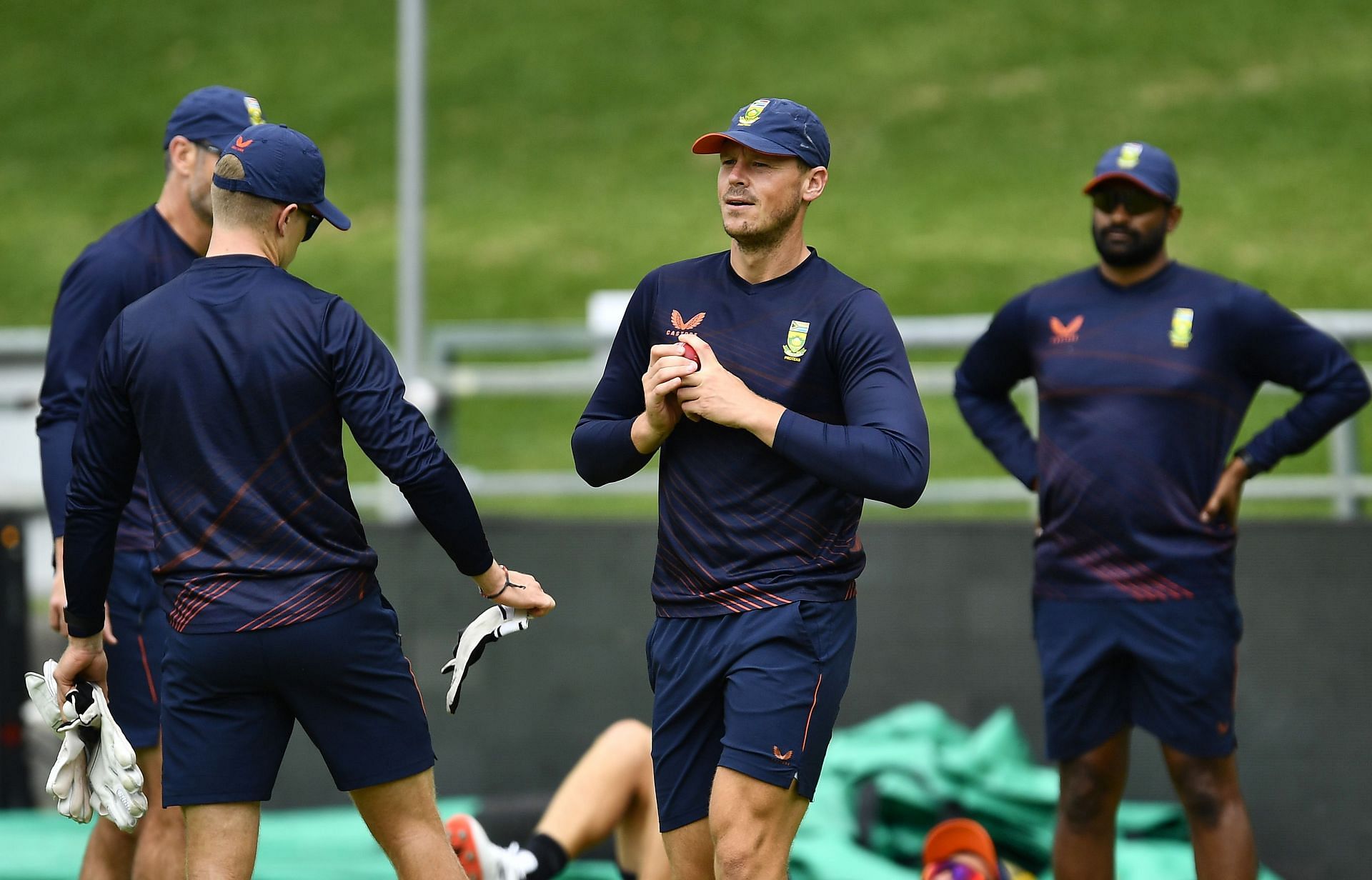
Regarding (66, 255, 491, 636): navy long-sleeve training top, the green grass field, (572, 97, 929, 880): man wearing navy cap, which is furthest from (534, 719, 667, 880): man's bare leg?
the green grass field

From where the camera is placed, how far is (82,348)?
4.75 m

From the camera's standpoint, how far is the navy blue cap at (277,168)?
13.1ft

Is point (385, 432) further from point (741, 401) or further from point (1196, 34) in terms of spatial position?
point (1196, 34)

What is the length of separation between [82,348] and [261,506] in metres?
1.14

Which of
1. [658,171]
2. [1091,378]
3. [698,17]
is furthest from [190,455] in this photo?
[698,17]

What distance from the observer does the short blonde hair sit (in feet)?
13.1

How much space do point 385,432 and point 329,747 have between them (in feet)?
2.45

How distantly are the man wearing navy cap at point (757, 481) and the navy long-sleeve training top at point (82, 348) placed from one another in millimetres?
1408

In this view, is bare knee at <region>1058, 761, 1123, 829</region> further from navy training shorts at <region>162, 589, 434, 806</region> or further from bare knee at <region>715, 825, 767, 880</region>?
navy training shorts at <region>162, 589, 434, 806</region>

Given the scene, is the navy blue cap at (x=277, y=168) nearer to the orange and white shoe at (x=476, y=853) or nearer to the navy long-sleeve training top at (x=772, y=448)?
the navy long-sleeve training top at (x=772, y=448)

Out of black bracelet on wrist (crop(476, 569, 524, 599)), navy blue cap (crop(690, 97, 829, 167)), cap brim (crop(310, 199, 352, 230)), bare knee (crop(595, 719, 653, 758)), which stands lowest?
bare knee (crop(595, 719, 653, 758))

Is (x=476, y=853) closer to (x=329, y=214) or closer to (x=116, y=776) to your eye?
(x=116, y=776)

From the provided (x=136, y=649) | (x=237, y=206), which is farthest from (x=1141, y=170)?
(x=136, y=649)

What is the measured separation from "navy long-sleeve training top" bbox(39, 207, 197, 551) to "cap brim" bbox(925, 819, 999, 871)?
2626mm
